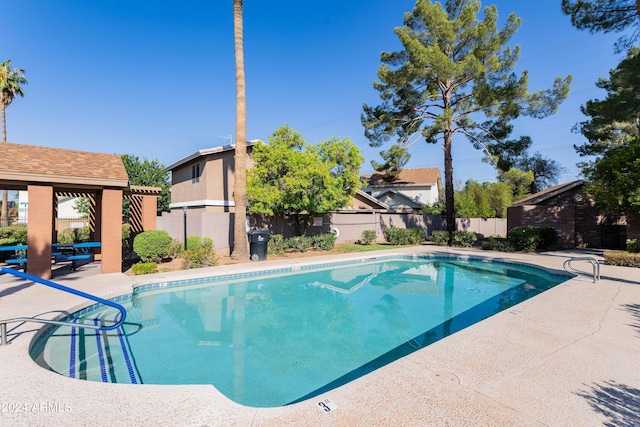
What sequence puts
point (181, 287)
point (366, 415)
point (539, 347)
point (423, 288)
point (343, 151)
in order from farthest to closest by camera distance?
point (343, 151), point (423, 288), point (181, 287), point (539, 347), point (366, 415)

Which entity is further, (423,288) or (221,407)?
(423,288)

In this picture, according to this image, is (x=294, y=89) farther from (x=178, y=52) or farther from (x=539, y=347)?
(x=539, y=347)

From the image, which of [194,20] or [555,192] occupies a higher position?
[194,20]

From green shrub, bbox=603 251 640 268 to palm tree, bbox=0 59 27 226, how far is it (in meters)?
36.6

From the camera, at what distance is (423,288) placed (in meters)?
11.1

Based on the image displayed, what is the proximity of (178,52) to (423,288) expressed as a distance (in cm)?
1900

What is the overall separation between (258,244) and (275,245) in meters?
1.92

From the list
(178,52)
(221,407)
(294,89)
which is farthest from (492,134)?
(221,407)

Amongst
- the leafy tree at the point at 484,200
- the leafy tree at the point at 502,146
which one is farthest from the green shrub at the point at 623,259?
the leafy tree at the point at 484,200

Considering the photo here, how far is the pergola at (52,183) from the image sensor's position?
9258 mm

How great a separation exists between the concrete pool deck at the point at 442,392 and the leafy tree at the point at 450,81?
1461cm

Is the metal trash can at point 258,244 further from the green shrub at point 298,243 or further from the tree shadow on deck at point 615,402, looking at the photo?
the tree shadow on deck at point 615,402

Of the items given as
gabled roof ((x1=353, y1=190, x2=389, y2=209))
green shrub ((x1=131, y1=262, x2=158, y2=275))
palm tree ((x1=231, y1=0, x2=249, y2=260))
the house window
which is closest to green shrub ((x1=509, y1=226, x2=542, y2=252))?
gabled roof ((x1=353, y1=190, x2=389, y2=209))

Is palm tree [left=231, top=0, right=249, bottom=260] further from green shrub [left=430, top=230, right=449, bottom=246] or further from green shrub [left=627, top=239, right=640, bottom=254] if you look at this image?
green shrub [left=627, top=239, right=640, bottom=254]
